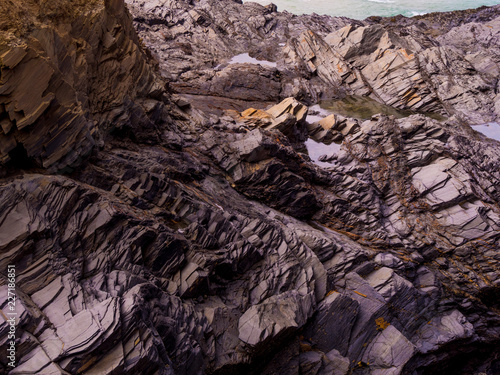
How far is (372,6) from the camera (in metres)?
69.8

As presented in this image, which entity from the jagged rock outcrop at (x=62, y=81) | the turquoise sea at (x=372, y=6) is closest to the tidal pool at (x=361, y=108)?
the jagged rock outcrop at (x=62, y=81)

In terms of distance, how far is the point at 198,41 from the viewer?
43.0m

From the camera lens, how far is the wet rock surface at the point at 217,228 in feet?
29.3

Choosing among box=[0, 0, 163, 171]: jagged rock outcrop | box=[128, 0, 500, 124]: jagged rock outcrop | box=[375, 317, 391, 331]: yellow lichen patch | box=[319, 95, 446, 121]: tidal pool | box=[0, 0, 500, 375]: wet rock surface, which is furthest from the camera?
box=[128, 0, 500, 124]: jagged rock outcrop

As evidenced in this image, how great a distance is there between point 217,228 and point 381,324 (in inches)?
348

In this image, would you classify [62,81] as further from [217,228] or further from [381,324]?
[381,324]

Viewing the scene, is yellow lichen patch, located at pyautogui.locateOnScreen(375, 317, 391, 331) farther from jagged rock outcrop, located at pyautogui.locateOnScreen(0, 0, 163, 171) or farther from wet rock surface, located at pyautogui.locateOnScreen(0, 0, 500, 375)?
jagged rock outcrop, located at pyautogui.locateOnScreen(0, 0, 163, 171)

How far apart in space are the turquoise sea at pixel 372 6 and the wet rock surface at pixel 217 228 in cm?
4612

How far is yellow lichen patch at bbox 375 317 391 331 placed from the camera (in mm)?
14523

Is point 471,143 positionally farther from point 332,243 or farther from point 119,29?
point 119,29

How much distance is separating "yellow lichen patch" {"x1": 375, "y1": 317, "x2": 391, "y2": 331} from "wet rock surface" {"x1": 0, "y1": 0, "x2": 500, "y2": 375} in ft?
0.21

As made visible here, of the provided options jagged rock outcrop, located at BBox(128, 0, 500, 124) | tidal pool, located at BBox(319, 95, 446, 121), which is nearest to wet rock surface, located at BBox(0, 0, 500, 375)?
tidal pool, located at BBox(319, 95, 446, 121)

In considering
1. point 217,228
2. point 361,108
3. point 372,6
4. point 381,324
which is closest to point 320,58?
point 361,108

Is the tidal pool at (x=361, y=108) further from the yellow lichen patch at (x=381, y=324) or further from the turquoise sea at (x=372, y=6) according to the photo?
the turquoise sea at (x=372, y=6)
